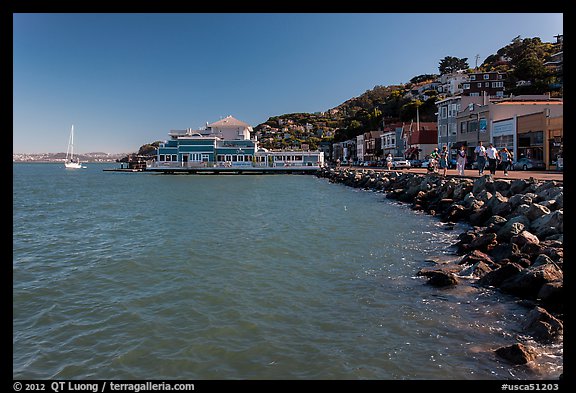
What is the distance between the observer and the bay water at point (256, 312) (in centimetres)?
635

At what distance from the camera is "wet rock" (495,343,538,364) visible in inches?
240

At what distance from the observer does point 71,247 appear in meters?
16.2

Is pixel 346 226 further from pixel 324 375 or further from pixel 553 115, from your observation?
pixel 553 115

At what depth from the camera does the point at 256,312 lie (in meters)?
8.57

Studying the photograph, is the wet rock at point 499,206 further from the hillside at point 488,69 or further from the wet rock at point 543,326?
the hillside at point 488,69

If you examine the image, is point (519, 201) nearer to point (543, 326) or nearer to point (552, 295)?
point (552, 295)

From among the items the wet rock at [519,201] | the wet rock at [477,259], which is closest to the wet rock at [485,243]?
the wet rock at [477,259]

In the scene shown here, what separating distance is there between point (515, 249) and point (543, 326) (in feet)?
15.5

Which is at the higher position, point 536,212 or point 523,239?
point 536,212

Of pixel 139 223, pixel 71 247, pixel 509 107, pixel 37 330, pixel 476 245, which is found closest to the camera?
pixel 37 330

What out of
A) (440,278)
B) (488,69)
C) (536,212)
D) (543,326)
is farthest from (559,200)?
(488,69)

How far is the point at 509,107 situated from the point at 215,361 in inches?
2021

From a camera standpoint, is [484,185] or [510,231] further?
[484,185]
